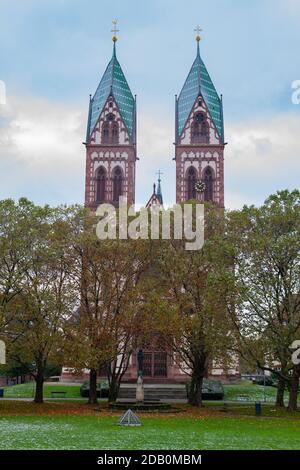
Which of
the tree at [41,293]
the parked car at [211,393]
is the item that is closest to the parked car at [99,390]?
the parked car at [211,393]

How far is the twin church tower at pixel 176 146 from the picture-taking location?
2404 inches

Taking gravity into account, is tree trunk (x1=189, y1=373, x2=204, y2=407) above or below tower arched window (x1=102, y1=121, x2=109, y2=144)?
below

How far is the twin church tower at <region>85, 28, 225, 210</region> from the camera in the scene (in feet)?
200

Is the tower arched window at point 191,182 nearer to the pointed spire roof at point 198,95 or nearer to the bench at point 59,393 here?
the pointed spire roof at point 198,95

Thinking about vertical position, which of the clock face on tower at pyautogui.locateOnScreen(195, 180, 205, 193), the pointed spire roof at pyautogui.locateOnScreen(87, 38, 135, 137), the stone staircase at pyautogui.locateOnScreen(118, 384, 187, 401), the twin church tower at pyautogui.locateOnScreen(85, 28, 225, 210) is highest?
the pointed spire roof at pyautogui.locateOnScreen(87, 38, 135, 137)

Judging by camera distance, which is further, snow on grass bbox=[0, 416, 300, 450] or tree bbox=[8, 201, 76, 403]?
tree bbox=[8, 201, 76, 403]

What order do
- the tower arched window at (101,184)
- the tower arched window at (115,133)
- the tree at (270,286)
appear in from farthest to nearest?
1. the tower arched window at (115,133)
2. the tower arched window at (101,184)
3. the tree at (270,286)

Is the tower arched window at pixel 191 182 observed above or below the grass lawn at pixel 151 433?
above

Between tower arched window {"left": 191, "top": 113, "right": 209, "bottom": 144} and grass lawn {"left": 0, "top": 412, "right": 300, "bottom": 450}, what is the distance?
125 ft

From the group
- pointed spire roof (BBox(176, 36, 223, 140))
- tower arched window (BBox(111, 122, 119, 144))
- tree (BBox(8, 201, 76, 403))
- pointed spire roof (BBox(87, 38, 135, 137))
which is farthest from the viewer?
pointed spire roof (BBox(87, 38, 135, 137))

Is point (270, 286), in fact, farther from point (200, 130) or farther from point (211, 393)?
point (200, 130)

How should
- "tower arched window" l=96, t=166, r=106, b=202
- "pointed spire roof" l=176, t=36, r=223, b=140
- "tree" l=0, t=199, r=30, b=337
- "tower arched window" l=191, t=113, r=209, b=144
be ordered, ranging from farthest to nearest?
"pointed spire roof" l=176, t=36, r=223, b=140 < "tower arched window" l=191, t=113, r=209, b=144 < "tower arched window" l=96, t=166, r=106, b=202 < "tree" l=0, t=199, r=30, b=337

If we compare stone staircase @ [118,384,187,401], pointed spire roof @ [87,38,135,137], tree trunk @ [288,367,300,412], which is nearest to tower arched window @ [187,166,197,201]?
pointed spire roof @ [87,38,135,137]

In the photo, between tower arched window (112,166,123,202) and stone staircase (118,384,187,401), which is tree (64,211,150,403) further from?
tower arched window (112,166,123,202)
